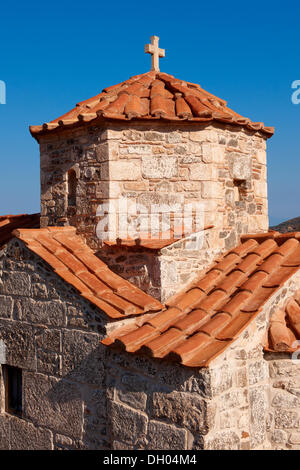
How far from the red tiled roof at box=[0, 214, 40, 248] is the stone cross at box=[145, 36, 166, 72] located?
3.26 metres

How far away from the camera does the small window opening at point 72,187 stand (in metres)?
6.49

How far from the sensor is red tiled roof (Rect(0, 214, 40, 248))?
25.5 ft

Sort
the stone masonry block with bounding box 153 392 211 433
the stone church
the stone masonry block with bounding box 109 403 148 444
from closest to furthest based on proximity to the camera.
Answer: the stone masonry block with bounding box 153 392 211 433, the stone church, the stone masonry block with bounding box 109 403 148 444

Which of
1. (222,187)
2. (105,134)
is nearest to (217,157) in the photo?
(222,187)

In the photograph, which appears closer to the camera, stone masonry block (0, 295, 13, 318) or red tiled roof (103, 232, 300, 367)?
red tiled roof (103, 232, 300, 367)

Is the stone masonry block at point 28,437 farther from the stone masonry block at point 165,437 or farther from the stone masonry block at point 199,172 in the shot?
the stone masonry block at point 199,172

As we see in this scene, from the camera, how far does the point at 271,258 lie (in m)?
5.47

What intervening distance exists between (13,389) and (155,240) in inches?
114

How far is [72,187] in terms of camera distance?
6.54 meters

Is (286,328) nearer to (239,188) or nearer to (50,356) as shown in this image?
(239,188)

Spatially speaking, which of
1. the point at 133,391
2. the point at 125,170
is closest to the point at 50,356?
the point at 133,391

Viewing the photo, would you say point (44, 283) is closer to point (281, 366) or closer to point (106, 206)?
point (106, 206)

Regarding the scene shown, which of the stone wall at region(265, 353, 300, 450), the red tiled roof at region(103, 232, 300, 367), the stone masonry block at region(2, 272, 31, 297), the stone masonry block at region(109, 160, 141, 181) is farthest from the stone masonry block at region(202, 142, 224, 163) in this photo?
the stone masonry block at region(2, 272, 31, 297)

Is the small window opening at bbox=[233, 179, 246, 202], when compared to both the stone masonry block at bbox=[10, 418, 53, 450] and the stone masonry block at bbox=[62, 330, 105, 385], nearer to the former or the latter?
the stone masonry block at bbox=[62, 330, 105, 385]
